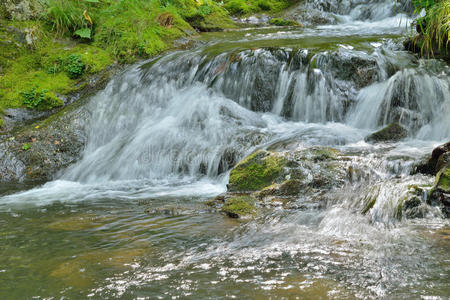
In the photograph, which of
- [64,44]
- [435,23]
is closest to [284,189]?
[435,23]

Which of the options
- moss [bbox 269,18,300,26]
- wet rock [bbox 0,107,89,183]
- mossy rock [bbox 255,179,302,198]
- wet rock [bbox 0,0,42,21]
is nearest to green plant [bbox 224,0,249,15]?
moss [bbox 269,18,300,26]

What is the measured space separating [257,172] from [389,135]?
7.78 feet

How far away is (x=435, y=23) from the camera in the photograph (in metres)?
6.44

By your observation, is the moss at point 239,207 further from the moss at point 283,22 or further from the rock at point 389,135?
the moss at point 283,22

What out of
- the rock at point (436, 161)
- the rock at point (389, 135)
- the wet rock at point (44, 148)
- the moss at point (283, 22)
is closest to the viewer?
the rock at point (436, 161)

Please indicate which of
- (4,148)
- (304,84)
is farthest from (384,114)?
(4,148)

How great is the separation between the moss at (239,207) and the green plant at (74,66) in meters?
6.24

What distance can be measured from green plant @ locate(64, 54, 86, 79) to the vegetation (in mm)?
7190

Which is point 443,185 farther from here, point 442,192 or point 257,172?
point 257,172

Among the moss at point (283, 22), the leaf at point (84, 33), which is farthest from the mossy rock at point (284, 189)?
the moss at point (283, 22)

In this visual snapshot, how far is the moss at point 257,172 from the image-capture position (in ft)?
15.7

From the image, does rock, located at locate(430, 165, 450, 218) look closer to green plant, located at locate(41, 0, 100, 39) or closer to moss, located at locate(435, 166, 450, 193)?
moss, located at locate(435, 166, 450, 193)

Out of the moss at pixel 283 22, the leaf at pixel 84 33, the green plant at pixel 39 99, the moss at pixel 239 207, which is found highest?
the moss at pixel 283 22

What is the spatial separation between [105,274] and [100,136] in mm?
5273
